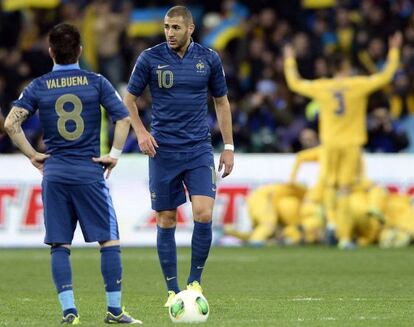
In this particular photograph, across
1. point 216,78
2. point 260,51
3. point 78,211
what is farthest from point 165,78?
point 260,51

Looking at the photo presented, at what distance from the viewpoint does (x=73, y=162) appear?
30.8ft

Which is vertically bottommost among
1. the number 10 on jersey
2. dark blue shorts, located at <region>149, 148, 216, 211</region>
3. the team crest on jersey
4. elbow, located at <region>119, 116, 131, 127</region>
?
dark blue shorts, located at <region>149, 148, 216, 211</region>

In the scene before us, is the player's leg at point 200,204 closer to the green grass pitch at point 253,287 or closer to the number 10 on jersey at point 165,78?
the green grass pitch at point 253,287

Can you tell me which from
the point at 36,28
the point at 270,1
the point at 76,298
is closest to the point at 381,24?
the point at 270,1

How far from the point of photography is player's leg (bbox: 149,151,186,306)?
1091 centimetres

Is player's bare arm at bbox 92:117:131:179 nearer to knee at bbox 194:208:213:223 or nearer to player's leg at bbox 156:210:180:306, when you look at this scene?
knee at bbox 194:208:213:223

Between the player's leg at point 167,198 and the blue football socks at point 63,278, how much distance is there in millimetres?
1638

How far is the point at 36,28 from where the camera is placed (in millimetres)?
26125

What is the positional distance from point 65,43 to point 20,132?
756 millimetres

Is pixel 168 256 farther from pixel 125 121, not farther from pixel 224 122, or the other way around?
pixel 125 121

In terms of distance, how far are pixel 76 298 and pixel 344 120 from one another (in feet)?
28.4

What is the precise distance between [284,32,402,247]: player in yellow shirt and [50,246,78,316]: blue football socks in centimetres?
1065

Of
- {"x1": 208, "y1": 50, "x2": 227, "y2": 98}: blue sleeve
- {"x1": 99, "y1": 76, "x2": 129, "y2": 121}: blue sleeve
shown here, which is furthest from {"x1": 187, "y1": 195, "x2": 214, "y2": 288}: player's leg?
{"x1": 99, "y1": 76, "x2": 129, "y2": 121}: blue sleeve

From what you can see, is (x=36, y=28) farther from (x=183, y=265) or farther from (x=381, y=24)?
(x=183, y=265)
